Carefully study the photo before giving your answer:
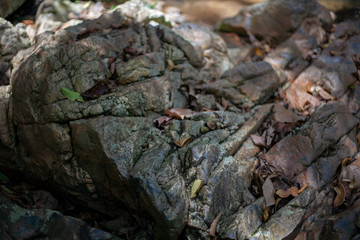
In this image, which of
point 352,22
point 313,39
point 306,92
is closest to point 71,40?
point 306,92

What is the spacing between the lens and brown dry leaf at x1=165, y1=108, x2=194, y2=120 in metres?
4.04

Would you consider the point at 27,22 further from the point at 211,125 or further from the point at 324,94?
the point at 324,94

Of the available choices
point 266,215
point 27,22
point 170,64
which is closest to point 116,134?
point 170,64

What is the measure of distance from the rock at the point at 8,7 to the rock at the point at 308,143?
492 cm

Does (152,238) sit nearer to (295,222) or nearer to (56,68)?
(295,222)

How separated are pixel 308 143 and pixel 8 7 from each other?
539 cm

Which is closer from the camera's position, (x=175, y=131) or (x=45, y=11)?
(x=175, y=131)

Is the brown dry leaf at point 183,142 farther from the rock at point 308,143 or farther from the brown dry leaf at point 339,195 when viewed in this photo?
the brown dry leaf at point 339,195

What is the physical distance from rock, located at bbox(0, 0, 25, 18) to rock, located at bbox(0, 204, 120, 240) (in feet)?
12.4

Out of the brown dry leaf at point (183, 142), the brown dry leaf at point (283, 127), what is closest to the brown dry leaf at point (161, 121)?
the brown dry leaf at point (183, 142)

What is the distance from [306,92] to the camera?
5.56 metres

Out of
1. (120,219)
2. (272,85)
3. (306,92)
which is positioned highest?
(272,85)

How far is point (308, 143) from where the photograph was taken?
3938 millimetres

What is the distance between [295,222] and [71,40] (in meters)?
3.96
